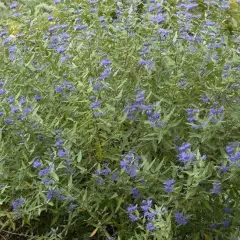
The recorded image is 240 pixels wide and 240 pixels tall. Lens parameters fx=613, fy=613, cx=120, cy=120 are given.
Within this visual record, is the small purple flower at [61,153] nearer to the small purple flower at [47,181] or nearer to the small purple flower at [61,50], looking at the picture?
the small purple flower at [47,181]

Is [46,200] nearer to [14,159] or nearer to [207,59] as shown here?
[14,159]

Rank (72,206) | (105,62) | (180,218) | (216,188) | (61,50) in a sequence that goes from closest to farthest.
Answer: (216,188), (180,218), (72,206), (105,62), (61,50)

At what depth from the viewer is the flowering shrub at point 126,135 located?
10.5ft

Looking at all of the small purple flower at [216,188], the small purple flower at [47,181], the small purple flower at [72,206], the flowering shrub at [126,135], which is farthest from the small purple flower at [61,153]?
the small purple flower at [216,188]

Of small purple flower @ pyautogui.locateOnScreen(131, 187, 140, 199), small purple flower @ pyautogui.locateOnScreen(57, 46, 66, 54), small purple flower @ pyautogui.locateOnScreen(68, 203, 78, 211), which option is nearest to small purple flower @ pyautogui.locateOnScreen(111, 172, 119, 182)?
small purple flower @ pyautogui.locateOnScreen(131, 187, 140, 199)

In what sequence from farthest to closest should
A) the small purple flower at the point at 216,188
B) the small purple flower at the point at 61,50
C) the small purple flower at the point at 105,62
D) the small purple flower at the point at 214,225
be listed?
the small purple flower at the point at 61,50
the small purple flower at the point at 105,62
the small purple flower at the point at 214,225
the small purple flower at the point at 216,188

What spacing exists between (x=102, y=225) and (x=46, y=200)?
1.44 feet

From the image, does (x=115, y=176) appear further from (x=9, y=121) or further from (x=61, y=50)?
(x=61, y=50)

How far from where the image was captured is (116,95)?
360 centimetres

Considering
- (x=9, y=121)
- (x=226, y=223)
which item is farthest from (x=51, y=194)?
(x=226, y=223)

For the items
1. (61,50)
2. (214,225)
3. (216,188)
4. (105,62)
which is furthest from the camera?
(61,50)

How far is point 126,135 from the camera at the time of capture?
3.49m

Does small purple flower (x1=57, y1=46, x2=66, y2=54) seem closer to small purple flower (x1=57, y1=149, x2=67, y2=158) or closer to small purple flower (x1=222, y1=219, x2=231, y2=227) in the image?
small purple flower (x1=57, y1=149, x2=67, y2=158)

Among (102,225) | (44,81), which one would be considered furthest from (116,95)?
(102,225)
